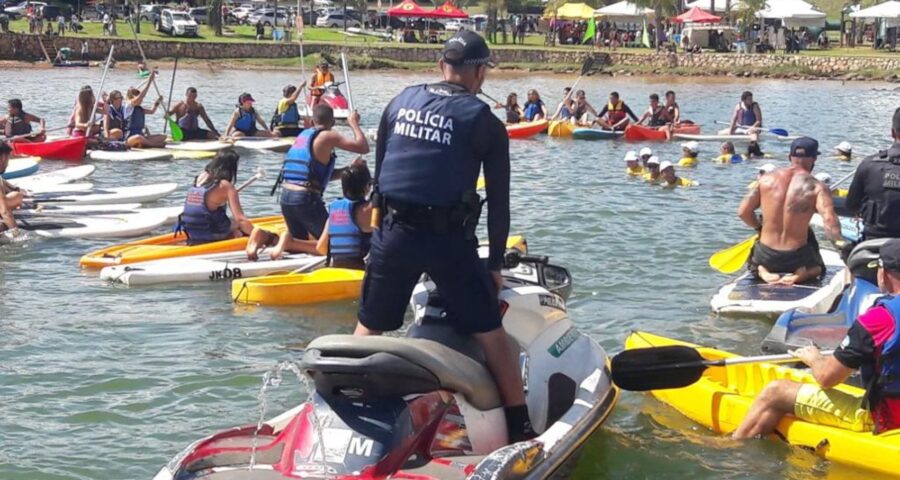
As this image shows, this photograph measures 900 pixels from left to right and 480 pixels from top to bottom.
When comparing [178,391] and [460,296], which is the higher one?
[460,296]

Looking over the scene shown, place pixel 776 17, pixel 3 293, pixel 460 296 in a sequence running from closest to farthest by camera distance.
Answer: pixel 460 296, pixel 3 293, pixel 776 17

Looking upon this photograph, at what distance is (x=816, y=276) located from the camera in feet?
35.2

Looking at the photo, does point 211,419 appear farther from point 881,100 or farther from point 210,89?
point 881,100

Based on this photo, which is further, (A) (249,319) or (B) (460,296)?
(A) (249,319)

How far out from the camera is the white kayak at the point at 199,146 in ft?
71.7

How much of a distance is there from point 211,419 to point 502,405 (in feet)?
Result: 9.00

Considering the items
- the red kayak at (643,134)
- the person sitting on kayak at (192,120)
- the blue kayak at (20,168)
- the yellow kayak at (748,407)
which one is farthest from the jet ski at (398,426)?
the red kayak at (643,134)

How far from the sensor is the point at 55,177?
A: 17922 mm

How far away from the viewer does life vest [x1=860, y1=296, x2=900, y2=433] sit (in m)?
6.21

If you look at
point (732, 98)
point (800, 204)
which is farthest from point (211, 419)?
point (732, 98)

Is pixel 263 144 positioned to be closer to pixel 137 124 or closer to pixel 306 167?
pixel 137 124

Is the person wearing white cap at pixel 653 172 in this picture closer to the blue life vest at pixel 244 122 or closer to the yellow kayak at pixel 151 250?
the blue life vest at pixel 244 122

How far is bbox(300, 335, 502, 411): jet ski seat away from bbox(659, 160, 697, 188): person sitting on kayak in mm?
14551

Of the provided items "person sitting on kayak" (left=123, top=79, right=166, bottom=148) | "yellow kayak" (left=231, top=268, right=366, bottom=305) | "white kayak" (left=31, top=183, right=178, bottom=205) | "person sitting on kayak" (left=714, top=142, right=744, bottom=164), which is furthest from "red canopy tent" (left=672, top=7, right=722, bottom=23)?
"yellow kayak" (left=231, top=268, right=366, bottom=305)
